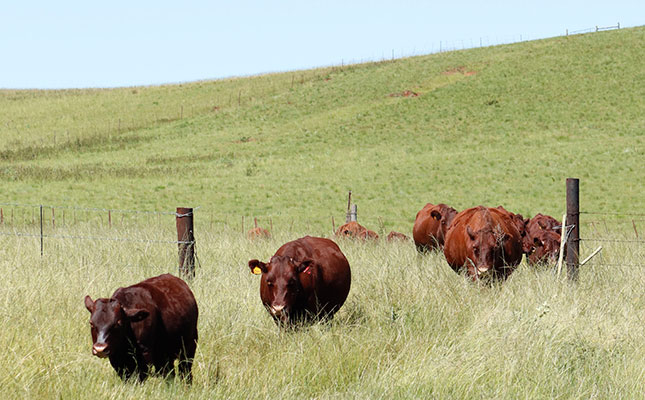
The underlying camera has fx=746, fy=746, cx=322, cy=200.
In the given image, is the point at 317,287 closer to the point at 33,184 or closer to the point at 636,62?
the point at 33,184

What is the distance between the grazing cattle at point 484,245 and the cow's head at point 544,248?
1.67 meters

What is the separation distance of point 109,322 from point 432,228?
9841 mm

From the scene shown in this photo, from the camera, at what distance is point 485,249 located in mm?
9555

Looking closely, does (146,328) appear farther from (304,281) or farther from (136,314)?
(304,281)

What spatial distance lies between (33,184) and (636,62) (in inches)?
1724

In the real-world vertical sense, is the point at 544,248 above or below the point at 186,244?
below

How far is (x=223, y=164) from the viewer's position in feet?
134

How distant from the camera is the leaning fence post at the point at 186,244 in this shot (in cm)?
995

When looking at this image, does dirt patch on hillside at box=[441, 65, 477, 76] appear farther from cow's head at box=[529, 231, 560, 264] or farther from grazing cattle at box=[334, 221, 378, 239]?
cow's head at box=[529, 231, 560, 264]

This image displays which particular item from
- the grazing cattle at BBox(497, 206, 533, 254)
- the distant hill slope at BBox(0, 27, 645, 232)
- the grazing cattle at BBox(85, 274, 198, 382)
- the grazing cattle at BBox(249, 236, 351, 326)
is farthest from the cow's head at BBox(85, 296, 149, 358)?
the distant hill slope at BBox(0, 27, 645, 232)

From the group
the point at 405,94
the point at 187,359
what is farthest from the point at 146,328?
the point at 405,94

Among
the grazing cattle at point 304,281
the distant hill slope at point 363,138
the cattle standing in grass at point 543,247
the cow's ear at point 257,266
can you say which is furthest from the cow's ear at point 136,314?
the distant hill slope at point 363,138

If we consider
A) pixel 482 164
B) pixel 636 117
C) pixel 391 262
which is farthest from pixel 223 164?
pixel 391 262

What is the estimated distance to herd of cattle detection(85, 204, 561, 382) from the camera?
5.18 meters
